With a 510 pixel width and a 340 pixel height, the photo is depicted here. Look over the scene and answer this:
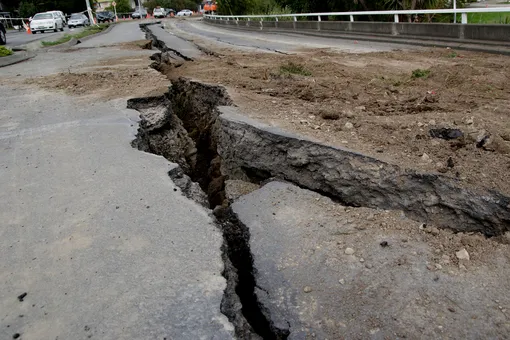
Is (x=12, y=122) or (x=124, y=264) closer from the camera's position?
(x=124, y=264)

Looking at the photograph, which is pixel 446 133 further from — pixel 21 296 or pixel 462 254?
pixel 21 296

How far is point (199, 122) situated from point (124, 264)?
15.0 ft

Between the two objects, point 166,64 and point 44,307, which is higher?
point 166,64

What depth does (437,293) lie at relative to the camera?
→ 2.23m

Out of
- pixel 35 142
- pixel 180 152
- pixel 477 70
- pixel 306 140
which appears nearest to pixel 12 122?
pixel 35 142

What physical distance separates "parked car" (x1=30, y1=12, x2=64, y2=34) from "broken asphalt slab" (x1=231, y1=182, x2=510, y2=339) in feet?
115

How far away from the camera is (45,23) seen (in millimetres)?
32312

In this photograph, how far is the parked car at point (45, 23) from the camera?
32.1 meters

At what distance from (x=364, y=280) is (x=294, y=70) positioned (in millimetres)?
5852

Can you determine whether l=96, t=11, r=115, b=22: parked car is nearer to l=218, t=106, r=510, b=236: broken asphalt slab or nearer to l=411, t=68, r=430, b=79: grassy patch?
l=411, t=68, r=430, b=79: grassy patch

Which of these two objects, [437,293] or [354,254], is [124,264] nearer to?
[354,254]

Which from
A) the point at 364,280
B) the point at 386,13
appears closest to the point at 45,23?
the point at 386,13

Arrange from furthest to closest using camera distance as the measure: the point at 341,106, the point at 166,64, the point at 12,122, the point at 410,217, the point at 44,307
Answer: the point at 166,64 < the point at 12,122 < the point at 341,106 < the point at 410,217 < the point at 44,307

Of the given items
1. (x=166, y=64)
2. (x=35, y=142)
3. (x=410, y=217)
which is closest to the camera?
(x=410, y=217)
